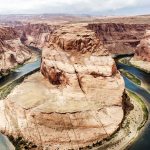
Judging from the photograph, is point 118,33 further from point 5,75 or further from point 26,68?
point 5,75

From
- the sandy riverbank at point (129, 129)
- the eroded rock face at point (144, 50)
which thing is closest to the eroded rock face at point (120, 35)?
the eroded rock face at point (144, 50)

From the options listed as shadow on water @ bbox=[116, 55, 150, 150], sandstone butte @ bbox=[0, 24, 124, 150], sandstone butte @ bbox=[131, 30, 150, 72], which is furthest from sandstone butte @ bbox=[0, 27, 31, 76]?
sandstone butte @ bbox=[131, 30, 150, 72]

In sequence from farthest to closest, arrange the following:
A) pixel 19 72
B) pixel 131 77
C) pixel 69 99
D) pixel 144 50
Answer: pixel 144 50, pixel 19 72, pixel 131 77, pixel 69 99

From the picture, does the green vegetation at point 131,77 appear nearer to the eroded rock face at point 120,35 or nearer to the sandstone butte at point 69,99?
the sandstone butte at point 69,99

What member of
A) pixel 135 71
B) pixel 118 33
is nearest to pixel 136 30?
pixel 118 33

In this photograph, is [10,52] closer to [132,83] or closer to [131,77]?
[131,77]

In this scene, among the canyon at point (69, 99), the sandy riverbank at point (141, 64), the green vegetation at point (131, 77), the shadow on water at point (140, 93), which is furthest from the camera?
the sandy riverbank at point (141, 64)

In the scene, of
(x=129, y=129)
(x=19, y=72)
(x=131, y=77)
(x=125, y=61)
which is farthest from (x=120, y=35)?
(x=129, y=129)
